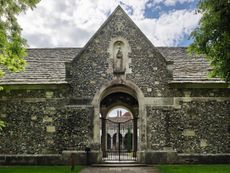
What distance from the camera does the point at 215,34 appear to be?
9.95m

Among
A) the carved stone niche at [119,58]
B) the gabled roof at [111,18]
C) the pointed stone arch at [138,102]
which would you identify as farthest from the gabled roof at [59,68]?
the carved stone niche at [119,58]

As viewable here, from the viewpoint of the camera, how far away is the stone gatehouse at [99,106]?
47.9 feet

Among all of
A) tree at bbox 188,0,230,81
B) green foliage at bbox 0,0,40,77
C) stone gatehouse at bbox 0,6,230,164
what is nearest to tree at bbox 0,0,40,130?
green foliage at bbox 0,0,40,77

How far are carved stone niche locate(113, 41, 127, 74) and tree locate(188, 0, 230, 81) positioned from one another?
18.0ft

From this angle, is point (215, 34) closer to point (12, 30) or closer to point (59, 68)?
point (12, 30)

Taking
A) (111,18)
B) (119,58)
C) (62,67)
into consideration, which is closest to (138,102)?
(119,58)

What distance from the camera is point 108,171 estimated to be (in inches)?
472

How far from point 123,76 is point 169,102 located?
9.53 ft

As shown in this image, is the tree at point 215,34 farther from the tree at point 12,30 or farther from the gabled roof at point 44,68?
the gabled roof at point 44,68

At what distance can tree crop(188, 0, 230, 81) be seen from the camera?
9406mm

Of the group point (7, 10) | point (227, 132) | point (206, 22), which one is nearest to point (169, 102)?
point (227, 132)

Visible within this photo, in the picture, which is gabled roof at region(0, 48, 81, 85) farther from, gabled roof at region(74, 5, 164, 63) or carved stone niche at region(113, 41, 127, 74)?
carved stone niche at region(113, 41, 127, 74)

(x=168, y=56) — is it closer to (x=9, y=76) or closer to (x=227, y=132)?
(x=227, y=132)

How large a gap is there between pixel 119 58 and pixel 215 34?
652cm
